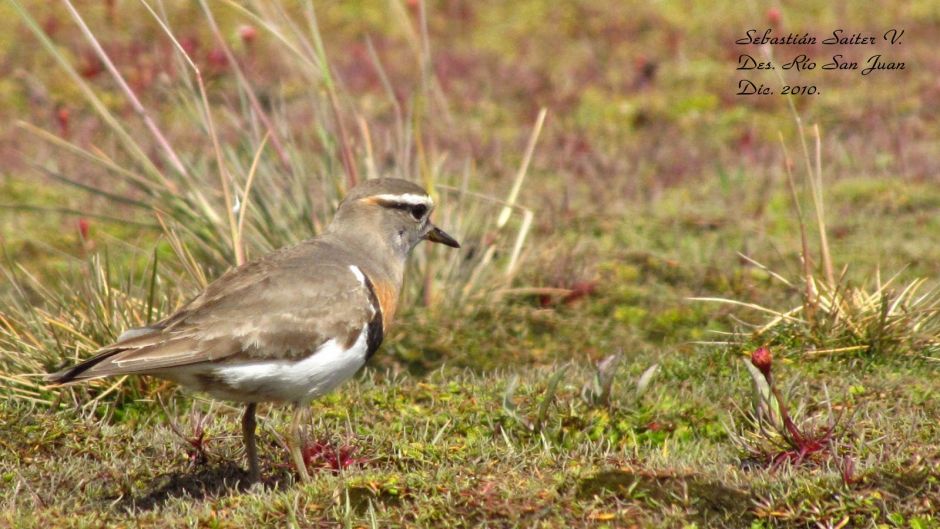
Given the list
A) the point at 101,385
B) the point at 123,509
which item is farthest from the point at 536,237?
the point at 123,509

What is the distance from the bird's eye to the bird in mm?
688

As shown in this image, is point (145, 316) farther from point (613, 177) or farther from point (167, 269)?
point (613, 177)

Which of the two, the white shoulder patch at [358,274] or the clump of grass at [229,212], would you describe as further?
the clump of grass at [229,212]

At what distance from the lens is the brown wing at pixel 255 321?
5.41 metres

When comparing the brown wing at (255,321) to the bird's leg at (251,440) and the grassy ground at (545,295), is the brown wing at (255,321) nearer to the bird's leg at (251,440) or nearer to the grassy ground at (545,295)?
the bird's leg at (251,440)

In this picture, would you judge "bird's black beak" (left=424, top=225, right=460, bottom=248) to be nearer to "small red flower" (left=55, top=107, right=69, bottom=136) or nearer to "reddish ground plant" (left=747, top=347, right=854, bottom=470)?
"reddish ground plant" (left=747, top=347, right=854, bottom=470)

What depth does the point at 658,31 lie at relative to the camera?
53.6 feet

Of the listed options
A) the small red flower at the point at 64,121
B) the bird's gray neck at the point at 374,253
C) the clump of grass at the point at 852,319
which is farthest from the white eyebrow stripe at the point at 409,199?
the small red flower at the point at 64,121

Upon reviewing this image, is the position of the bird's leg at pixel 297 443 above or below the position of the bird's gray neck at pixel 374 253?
below

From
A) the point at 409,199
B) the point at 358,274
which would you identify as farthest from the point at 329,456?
the point at 409,199

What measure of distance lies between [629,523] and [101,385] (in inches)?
130

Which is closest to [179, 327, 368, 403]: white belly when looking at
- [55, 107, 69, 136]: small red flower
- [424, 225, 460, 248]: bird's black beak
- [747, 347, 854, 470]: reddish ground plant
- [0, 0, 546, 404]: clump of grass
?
[0, 0, 546, 404]: clump of grass

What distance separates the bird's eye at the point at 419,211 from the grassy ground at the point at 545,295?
0.99 meters

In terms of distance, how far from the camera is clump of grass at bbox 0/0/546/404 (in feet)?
22.7
